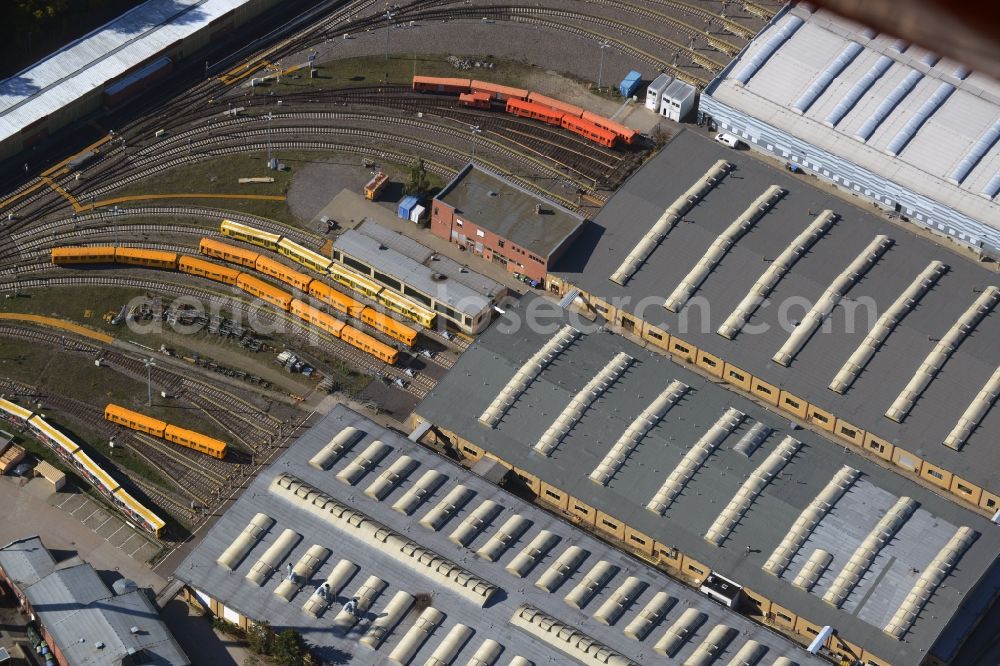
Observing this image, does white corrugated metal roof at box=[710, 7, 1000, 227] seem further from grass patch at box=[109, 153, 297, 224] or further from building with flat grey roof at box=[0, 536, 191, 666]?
building with flat grey roof at box=[0, 536, 191, 666]

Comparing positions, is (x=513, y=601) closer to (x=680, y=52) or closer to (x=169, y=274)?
(x=169, y=274)

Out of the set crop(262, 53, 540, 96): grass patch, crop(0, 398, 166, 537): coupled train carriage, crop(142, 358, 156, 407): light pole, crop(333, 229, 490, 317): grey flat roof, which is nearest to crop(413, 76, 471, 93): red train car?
crop(262, 53, 540, 96): grass patch

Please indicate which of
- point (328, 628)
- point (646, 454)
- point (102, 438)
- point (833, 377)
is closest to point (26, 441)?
point (102, 438)

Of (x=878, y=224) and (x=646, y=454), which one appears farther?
(x=878, y=224)

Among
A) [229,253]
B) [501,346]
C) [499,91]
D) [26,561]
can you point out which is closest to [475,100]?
[499,91]

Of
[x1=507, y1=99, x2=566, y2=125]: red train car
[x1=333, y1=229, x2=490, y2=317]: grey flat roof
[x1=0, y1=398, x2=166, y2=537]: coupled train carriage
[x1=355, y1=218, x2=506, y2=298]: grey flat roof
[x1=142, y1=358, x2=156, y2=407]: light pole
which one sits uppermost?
[x1=507, y1=99, x2=566, y2=125]: red train car

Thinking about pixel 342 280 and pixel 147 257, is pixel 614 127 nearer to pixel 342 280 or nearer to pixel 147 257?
pixel 342 280
